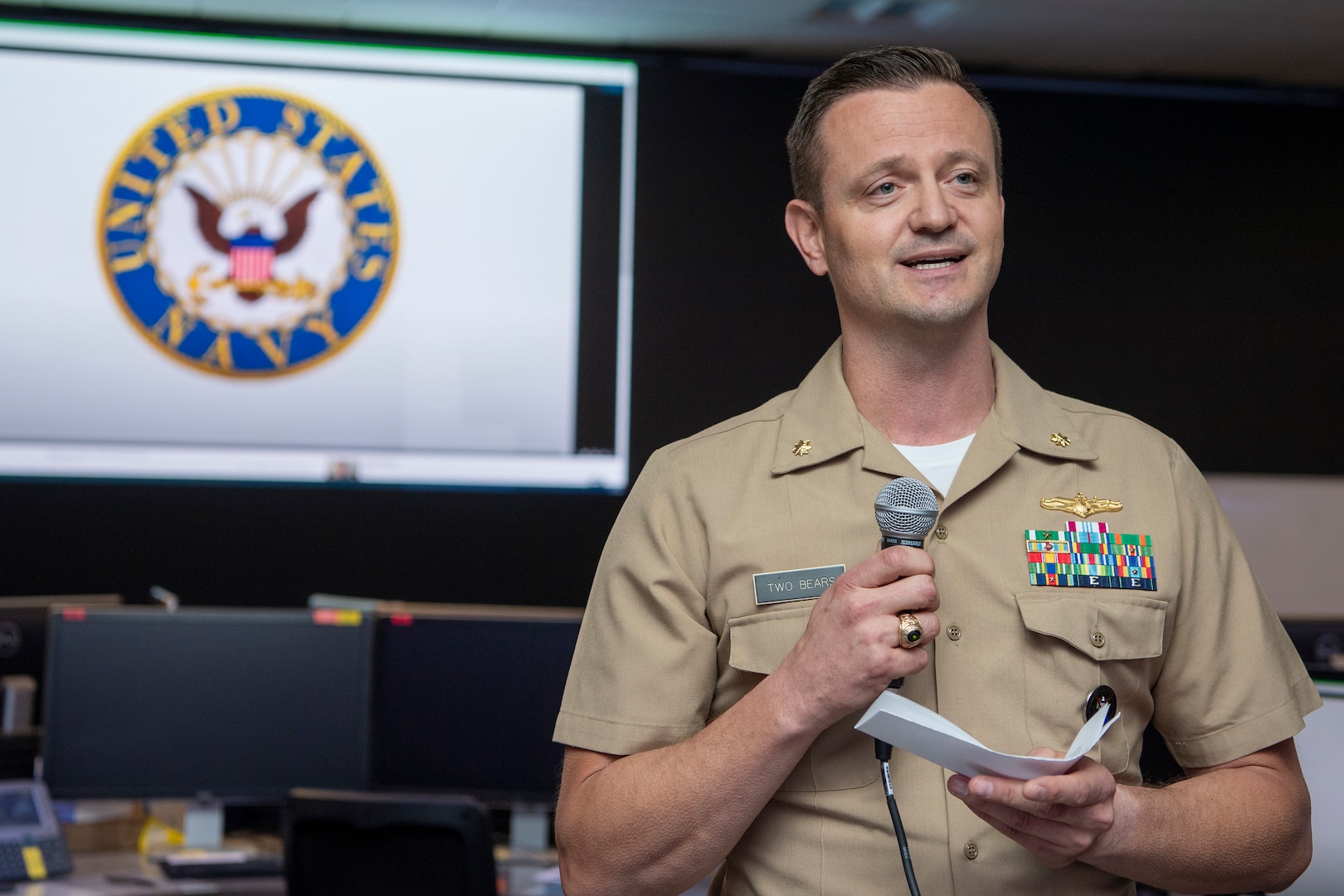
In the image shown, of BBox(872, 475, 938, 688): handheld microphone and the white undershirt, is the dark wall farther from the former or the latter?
BBox(872, 475, 938, 688): handheld microphone

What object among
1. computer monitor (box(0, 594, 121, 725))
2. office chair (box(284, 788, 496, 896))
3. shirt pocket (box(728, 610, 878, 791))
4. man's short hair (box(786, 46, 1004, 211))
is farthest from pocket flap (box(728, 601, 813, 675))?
computer monitor (box(0, 594, 121, 725))

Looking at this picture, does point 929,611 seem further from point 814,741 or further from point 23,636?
point 23,636

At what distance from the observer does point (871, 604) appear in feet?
3.46

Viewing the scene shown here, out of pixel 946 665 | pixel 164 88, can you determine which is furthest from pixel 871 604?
pixel 164 88

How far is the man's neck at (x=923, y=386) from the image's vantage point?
4.38 feet

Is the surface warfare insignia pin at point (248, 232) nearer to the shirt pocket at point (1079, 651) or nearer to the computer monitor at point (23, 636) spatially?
the computer monitor at point (23, 636)

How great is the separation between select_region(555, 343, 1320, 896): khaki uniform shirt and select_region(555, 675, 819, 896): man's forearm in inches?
2.0

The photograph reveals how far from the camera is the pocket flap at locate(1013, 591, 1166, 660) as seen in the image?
1221 mm

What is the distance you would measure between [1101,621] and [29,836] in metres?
2.34

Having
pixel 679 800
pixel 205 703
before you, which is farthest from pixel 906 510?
pixel 205 703

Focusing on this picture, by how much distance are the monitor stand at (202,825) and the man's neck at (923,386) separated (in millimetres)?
2121

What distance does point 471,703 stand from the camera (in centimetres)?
285

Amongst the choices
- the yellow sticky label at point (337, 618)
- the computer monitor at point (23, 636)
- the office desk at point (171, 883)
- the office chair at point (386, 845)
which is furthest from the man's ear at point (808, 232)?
the computer monitor at point (23, 636)

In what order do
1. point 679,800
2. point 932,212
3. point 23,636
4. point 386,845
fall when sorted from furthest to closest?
point 23,636, point 386,845, point 932,212, point 679,800
